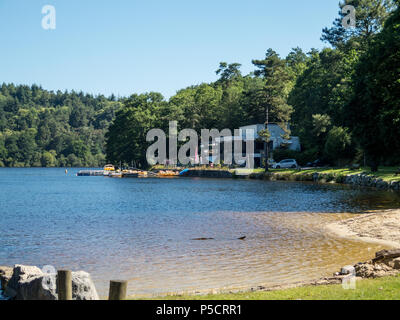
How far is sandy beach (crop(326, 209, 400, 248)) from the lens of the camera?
21156 millimetres

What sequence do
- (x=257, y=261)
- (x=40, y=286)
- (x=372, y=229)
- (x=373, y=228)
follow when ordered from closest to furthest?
(x=40, y=286) < (x=257, y=261) < (x=372, y=229) < (x=373, y=228)

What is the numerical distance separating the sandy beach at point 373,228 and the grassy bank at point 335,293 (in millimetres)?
8738

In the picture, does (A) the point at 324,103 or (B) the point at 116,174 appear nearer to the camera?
(A) the point at 324,103

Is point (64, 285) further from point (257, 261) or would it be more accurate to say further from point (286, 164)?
point (286, 164)

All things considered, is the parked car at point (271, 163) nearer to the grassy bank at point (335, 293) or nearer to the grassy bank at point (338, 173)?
the grassy bank at point (338, 173)

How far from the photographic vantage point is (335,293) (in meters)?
10.7

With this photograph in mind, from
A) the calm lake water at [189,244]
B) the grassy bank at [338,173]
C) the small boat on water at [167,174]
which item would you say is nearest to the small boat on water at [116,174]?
the small boat on water at [167,174]

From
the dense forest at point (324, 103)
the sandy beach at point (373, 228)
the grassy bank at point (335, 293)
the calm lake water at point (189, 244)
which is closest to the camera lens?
the grassy bank at point (335, 293)

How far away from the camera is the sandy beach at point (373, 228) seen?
2116 cm

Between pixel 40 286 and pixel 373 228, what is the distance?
16496 mm

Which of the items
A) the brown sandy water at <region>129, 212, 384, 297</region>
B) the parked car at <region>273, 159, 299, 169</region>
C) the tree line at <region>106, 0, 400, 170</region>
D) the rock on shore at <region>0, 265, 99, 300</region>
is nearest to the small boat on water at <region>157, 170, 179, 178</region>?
the tree line at <region>106, 0, 400, 170</region>

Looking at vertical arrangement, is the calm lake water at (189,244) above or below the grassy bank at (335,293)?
below

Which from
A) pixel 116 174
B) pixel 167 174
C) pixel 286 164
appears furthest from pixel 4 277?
pixel 116 174

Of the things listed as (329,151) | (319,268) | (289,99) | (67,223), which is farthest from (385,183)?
(289,99)
